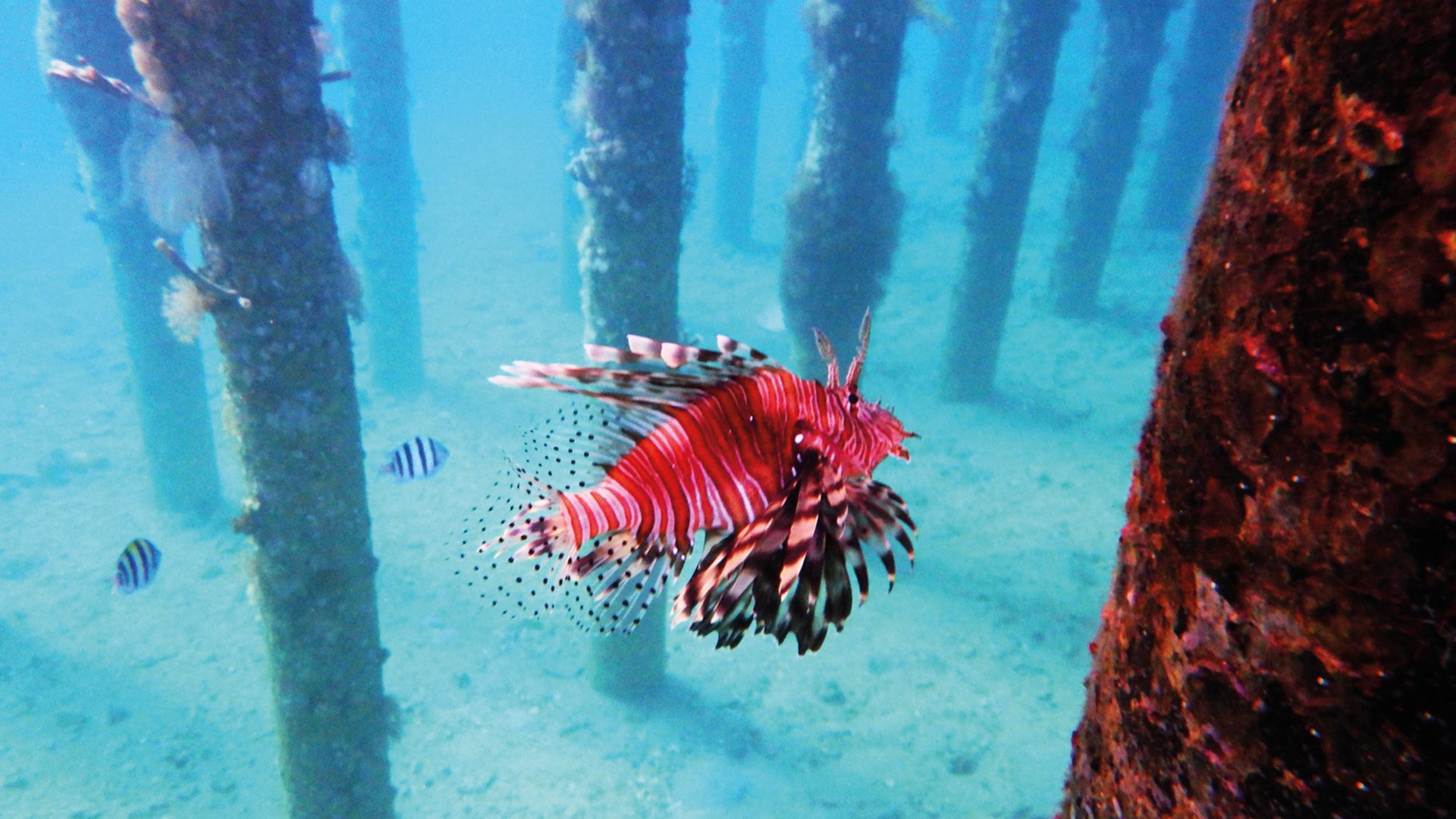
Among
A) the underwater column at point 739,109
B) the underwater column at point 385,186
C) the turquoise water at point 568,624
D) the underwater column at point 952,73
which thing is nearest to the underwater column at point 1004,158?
the turquoise water at point 568,624

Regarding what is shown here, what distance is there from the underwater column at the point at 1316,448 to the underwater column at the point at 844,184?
9.31 m

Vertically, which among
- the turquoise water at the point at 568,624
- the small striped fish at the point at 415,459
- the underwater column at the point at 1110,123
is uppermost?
the underwater column at the point at 1110,123

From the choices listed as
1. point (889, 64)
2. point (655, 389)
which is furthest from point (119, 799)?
point (889, 64)

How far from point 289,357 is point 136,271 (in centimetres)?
788

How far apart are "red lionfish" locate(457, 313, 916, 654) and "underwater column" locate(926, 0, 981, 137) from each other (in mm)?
28108

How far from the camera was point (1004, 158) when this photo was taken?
1251 cm

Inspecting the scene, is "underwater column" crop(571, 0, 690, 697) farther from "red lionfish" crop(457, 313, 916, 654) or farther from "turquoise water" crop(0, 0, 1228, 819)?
"red lionfish" crop(457, 313, 916, 654)

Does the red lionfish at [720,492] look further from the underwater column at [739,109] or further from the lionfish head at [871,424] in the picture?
the underwater column at [739,109]

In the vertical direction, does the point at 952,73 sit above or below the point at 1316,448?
above

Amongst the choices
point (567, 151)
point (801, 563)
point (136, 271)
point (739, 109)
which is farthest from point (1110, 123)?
point (136, 271)

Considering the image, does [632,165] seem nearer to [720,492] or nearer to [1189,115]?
[720,492]

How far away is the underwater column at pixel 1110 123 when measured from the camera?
48.2 feet

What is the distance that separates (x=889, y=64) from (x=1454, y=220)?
10.2 meters

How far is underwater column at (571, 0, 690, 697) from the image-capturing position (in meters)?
6.96
